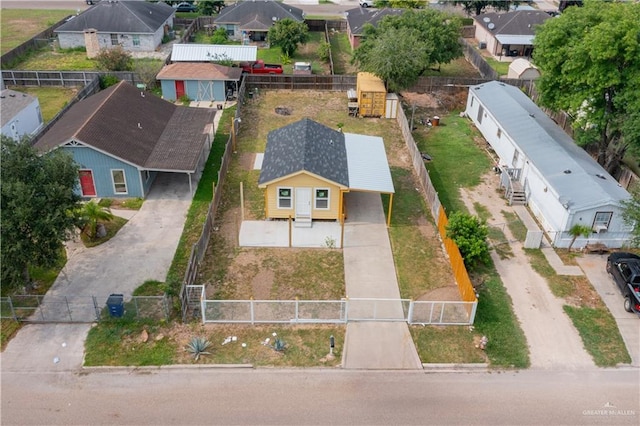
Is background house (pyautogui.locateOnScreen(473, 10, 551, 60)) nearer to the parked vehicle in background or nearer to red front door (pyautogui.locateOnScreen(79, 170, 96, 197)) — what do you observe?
the parked vehicle in background

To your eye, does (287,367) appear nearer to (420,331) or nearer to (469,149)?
(420,331)

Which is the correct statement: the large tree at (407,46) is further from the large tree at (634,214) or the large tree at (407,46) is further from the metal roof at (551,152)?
the large tree at (634,214)

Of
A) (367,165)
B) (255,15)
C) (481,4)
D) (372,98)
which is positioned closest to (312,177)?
(367,165)

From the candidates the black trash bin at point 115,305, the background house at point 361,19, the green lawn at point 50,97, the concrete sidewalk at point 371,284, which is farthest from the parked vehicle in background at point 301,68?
the black trash bin at point 115,305

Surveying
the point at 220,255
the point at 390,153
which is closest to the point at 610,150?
the point at 390,153

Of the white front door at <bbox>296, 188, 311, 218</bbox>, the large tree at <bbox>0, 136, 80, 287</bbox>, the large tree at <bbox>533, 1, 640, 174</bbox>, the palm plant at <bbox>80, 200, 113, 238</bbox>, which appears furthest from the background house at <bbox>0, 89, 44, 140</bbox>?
the large tree at <bbox>533, 1, 640, 174</bbox>

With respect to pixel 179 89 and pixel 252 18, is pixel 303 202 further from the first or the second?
pixel 252 18
